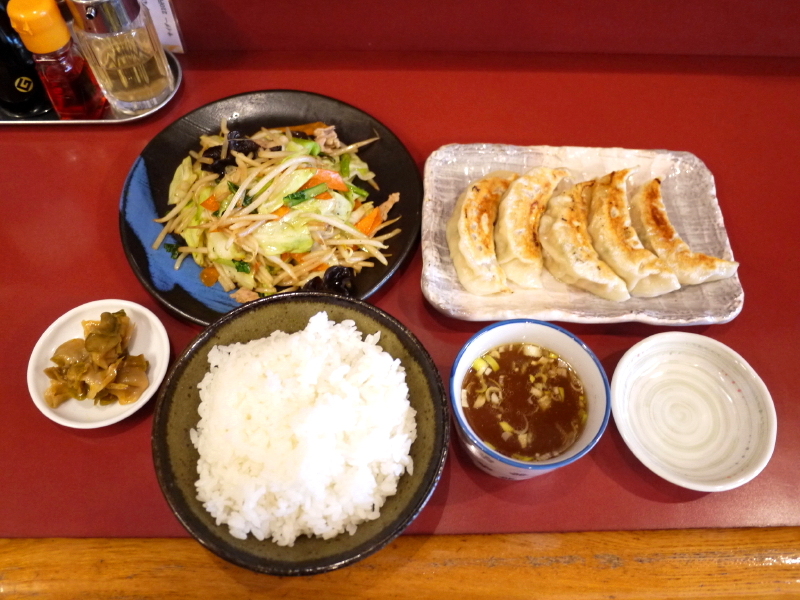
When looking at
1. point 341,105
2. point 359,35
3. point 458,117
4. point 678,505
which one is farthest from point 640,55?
point 678,505

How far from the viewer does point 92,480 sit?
5.70ft

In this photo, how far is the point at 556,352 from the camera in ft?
5.78

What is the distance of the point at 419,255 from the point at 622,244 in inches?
34.2

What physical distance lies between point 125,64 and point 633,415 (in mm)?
2689

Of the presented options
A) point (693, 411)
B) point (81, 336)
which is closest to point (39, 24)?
point (81, 336)

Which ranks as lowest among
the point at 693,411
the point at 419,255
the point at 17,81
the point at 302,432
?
the point at 693,411

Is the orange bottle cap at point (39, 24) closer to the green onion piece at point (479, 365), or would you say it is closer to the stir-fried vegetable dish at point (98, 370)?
the stir-fried vegetable dish at point (98, 370)

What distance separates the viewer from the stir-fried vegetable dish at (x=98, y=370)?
1.71 m

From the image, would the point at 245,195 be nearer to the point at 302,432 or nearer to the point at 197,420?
the point at 197,420

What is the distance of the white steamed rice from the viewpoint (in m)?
1.42

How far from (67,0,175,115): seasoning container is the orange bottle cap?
0.08 m

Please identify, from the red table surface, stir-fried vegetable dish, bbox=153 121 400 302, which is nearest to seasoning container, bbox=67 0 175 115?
the red table surface

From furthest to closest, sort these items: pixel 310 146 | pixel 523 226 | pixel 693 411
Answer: pixel 310 146 → pixel 523 226 → pixel 693 411

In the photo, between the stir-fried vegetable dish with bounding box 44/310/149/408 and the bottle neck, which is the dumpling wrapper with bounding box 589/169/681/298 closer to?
the stir-fried vegetable dish with bounding box 44/310/149/408
